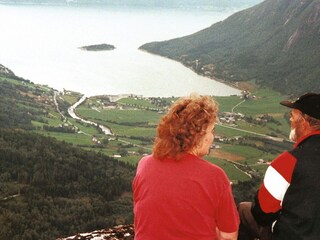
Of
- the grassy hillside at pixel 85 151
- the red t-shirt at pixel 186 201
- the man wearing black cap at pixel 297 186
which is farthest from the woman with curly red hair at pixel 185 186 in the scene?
the grassy hillside at pixel 85 151

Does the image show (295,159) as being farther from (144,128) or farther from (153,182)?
(144,128)

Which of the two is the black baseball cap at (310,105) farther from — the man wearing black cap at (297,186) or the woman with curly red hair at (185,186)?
the woman with curly red hair at (185,186)

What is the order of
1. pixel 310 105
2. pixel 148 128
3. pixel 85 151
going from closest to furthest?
pixel 310 105, pixel 85 151, pixel 148 128

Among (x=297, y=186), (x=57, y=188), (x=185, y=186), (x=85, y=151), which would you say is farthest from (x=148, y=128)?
(x=185, y=186)

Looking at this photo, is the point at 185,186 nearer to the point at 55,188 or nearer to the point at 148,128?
the point at 55,188

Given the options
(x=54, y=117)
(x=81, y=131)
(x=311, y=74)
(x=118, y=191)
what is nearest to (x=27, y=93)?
(x=54, y=117)

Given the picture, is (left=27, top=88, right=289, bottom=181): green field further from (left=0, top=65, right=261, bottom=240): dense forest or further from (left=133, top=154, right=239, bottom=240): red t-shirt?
(left=133, top=154, right=239, bottom=240): red t-shirt

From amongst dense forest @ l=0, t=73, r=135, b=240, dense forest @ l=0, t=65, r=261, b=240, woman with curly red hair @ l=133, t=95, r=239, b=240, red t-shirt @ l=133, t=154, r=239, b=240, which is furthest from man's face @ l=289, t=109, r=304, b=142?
dense forest @ l=0, t=73, r=135, b=240
